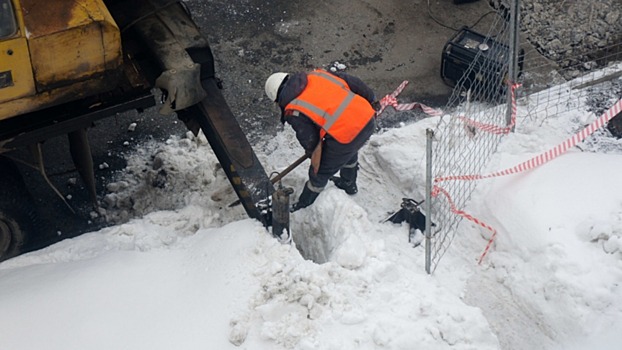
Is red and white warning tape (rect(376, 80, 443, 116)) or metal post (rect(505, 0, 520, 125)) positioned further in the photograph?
red and white warning tape (rect(376, 80, 443, 116))

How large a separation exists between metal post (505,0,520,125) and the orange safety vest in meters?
1.62

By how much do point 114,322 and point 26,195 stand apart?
170cm

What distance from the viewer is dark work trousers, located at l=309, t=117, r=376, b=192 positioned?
5707 millimetres

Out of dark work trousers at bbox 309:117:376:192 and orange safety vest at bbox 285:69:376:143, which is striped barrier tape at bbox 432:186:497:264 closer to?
dark work trousers at bbox 309:117:376:192

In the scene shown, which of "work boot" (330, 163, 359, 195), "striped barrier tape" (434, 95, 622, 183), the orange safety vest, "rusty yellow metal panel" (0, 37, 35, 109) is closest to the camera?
"rusty yellow metal panel" (0, 37, 35, 109)

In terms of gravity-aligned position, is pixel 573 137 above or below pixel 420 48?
above

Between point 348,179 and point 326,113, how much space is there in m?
0.88

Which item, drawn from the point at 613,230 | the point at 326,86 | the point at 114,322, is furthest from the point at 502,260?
the point at 114,322

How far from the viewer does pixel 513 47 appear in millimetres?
6465

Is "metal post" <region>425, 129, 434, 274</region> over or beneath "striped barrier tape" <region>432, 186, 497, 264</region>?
over

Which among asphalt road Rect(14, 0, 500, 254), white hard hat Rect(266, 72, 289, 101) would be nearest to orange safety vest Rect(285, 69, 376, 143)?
white hard hat Rect(266, 72, 289, 101)

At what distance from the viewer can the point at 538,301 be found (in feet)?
17.4

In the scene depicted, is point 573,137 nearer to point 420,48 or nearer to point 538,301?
point 538,301

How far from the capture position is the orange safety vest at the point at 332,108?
5.56 meters
